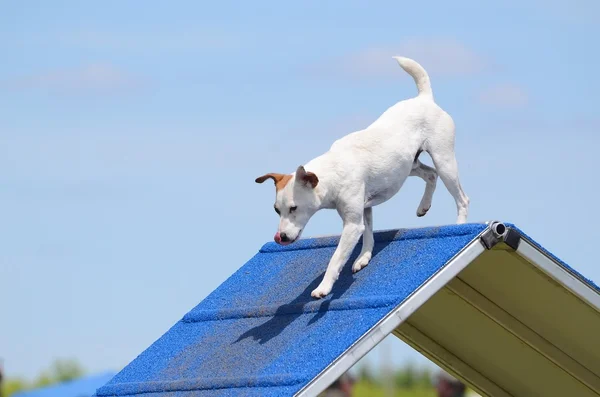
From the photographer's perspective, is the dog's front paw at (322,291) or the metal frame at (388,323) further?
the dog's front paw at (322,291)

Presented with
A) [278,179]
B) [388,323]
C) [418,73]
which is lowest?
[388,323]

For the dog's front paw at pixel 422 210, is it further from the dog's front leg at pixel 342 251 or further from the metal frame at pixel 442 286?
the metal frame at pixel 442 286

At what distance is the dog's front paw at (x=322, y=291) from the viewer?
21.7 ft

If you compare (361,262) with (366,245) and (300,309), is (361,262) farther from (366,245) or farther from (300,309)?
(300,309)

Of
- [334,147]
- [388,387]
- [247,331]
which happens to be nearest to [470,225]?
[334,147]

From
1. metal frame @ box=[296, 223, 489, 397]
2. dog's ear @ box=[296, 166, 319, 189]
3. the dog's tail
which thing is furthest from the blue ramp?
the dog's tail

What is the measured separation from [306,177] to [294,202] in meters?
0.14

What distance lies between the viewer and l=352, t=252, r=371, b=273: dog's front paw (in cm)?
690

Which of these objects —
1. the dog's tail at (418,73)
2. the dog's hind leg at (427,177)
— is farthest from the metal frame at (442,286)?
the dog's tail at (418,73)

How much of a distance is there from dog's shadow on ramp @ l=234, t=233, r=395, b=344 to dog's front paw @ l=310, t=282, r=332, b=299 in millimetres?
41

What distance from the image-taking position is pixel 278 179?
6602 mm

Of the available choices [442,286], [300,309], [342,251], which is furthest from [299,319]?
[442,286]

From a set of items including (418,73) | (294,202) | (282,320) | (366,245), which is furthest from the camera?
(418,73)

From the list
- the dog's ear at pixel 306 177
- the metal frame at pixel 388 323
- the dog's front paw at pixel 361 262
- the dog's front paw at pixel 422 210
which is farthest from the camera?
the dog's front paw at pixel 422 210
